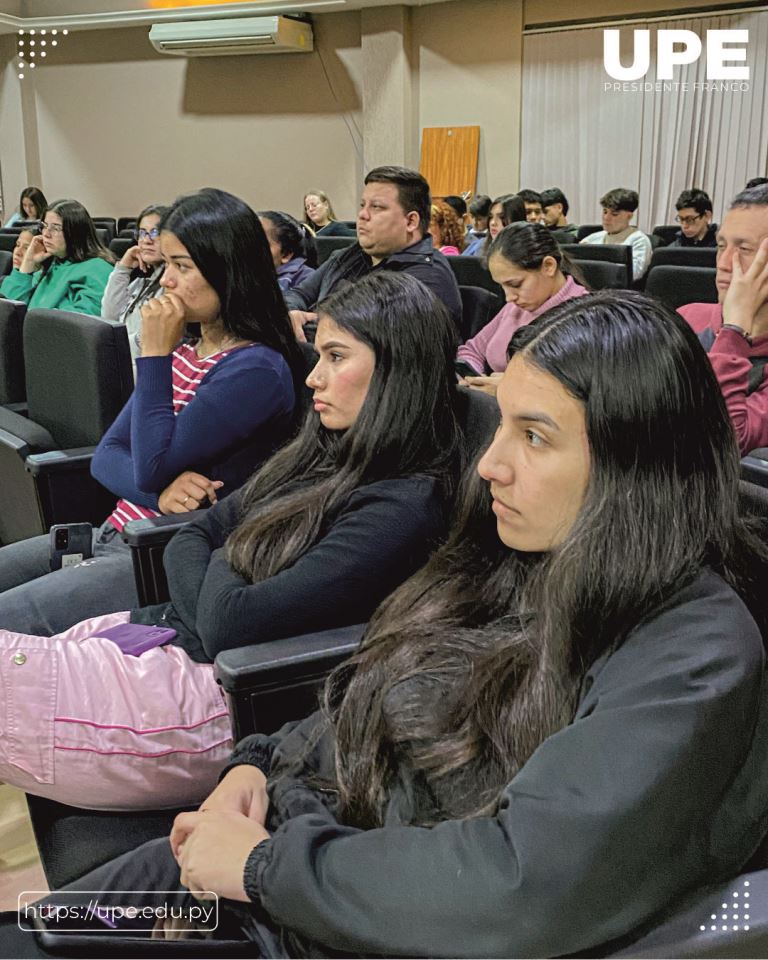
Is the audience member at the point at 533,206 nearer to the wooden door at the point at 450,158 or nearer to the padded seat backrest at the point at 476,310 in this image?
the wooden door at the point at 450,158

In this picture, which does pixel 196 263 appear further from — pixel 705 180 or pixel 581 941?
pixel 705 180

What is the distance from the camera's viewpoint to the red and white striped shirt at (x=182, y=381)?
1.92 m

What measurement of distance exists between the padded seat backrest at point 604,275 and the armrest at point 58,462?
79.4 inches

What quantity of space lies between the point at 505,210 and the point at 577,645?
5.15 m

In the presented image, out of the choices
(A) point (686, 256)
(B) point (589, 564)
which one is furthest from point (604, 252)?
(B) point (589, 564)

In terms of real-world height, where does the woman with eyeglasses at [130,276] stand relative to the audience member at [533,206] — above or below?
below

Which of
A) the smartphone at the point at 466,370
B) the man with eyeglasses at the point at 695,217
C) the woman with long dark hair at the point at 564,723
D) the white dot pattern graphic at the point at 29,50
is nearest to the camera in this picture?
the woman with long dark hair at the point at 564,723

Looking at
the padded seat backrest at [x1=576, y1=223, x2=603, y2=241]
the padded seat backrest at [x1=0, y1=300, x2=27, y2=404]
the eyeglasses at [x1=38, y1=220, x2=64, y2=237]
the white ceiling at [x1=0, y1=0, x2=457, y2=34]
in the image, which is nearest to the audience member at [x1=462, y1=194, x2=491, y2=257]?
the padded seat backrest at [x1=576, y1=223, x2=603, y2=241]

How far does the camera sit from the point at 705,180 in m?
8.57

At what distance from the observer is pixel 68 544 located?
1900mm

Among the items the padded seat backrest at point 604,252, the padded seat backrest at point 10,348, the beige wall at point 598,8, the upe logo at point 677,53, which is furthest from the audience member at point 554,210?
the padded seat backrest at point 10,348

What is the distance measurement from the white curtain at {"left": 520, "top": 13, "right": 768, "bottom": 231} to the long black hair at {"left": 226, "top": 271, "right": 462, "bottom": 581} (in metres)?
7.83

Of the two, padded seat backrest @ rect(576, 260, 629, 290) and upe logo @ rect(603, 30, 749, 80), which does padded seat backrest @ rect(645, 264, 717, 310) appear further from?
upe logo @ rect(603, 30, 749, 80)

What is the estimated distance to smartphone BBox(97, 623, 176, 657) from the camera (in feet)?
4.41
